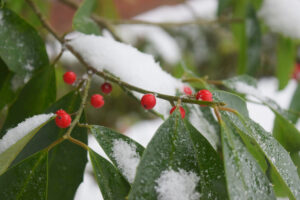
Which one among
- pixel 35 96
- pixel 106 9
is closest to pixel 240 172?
pixel 35 96

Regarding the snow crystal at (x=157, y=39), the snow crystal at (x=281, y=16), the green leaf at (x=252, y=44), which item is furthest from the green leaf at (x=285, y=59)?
the snow crystal at (x=157, y=39)

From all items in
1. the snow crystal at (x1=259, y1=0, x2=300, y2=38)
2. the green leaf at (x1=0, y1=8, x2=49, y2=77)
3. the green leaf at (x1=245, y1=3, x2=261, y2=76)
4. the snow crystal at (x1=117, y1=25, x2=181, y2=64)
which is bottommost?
the green leaf at (x1=0, y1=8, x2=49, y2=77)

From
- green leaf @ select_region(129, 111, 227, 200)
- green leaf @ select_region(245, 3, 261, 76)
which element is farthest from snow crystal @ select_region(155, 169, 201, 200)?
green leaf @ select_region(245, 3, 261, 76)

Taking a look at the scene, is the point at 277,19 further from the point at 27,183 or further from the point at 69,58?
the point at 69,58

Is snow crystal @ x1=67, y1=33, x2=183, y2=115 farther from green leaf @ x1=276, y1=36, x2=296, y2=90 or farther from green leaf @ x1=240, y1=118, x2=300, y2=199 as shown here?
green leaf @ x1=276, y1=36, x2=296, y2=90

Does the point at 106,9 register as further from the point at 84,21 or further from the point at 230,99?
the point at 230,99

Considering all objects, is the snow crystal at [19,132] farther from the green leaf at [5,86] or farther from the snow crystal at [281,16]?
the snow crystal at [281,16]
